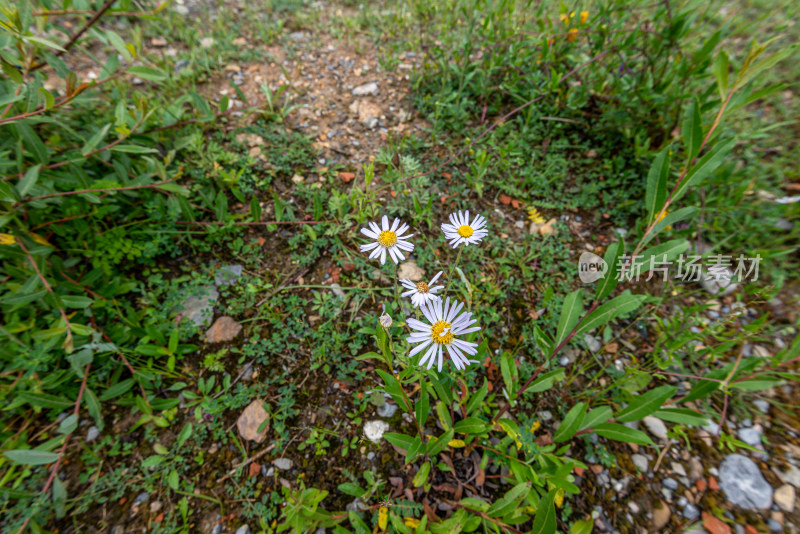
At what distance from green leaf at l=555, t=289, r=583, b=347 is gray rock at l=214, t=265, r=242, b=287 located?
185 cm

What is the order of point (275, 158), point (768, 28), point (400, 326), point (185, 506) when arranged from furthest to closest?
point (768, 28)
point (275, 158)
point (400, 326)
point (185, 506)

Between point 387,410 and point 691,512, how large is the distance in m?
1.53

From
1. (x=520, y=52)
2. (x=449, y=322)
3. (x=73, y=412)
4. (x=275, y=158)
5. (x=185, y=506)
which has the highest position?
(x=520, y=52)

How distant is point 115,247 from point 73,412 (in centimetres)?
87

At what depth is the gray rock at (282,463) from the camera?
174 centimetres

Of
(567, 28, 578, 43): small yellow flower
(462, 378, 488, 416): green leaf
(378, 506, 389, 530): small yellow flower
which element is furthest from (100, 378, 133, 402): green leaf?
(567, 28, 578, 43): small yellow flower

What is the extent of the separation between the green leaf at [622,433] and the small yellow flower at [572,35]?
8.38 feet

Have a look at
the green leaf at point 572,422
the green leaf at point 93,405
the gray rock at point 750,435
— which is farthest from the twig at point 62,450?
the gray rock at point 750,435

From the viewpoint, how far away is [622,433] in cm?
150

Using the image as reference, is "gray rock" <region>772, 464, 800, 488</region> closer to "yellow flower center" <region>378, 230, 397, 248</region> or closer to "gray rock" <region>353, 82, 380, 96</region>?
"yellow flower center" <region>378, 230, 397, 248</region>

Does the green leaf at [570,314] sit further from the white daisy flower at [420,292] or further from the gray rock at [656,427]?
the gray rock at [656,427]

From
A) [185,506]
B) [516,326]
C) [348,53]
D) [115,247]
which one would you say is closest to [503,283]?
[516,326]

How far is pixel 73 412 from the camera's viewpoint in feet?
5.94

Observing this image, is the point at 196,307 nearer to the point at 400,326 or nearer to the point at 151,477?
the point at 151,477
